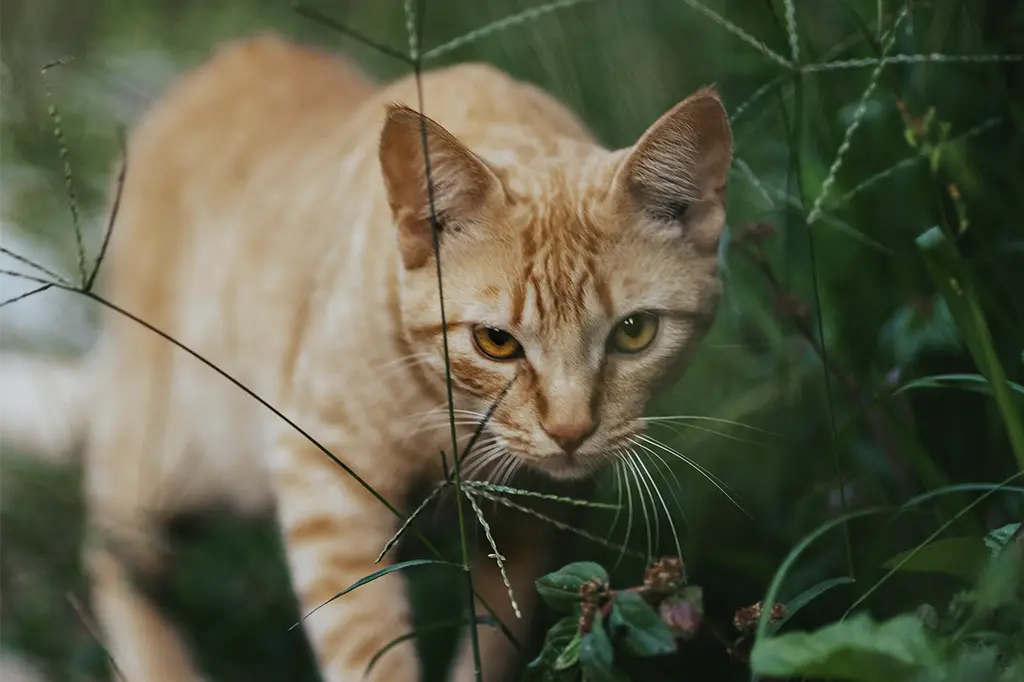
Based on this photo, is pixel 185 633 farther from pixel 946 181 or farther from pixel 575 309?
pixel 946 181

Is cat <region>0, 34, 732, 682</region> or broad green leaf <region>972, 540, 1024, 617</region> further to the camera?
cat <region>0, 34, 732, 682</region>

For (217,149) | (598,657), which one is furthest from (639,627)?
(217,149)

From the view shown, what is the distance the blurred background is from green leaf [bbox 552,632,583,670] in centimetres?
18

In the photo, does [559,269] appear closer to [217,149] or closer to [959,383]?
[959,383]

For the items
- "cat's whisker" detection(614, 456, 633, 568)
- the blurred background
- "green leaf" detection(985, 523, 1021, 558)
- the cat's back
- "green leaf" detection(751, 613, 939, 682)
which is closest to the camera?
"green leaf" detection(751, 613, 939, 682)

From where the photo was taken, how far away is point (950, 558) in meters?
0.86

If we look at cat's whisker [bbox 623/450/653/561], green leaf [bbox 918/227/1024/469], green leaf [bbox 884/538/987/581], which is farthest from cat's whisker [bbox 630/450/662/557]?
green leaf [bbox 918/227/1024/469]

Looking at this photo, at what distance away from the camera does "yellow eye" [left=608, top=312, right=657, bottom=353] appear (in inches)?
33.9

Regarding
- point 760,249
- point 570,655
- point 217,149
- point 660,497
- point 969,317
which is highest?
point 217,149

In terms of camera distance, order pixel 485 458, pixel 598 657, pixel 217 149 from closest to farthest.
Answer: pixel 598 657 < pixel 485 458 < pixel 217 149

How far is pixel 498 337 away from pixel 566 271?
0.30 ft

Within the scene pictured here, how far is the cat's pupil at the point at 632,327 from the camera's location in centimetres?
86

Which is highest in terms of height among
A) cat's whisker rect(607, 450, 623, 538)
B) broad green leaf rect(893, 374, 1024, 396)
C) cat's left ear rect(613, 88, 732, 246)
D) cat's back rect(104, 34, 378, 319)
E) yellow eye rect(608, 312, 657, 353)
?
cat's back rect(104, 34, 378, 319)

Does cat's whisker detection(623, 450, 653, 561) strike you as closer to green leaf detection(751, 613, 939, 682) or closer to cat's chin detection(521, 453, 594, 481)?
cat's chin detection(521, 453, 594, 481)
